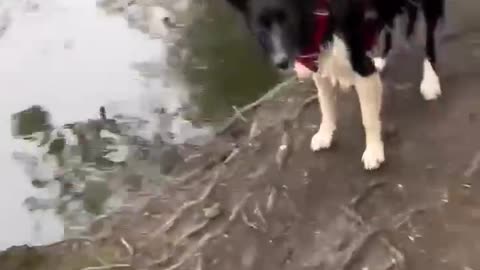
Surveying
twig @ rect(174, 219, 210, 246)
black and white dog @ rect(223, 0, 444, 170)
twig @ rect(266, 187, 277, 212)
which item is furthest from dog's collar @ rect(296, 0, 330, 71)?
twig @ rect(174, 219, 210, 246)

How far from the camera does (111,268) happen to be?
1.91m

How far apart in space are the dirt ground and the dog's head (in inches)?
17.2

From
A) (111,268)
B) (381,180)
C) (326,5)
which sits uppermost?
(326,5)

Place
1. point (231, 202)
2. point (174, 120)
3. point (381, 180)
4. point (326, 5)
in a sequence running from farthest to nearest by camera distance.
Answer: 1. point (174, 120)
2. point (231, 202)
3. point (381, 180)
4. point (326, 5)

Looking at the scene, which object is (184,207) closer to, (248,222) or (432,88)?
(248,222)

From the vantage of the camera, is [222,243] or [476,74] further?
[476,74]

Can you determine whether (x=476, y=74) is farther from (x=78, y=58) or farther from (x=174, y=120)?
(x=78, y=58)

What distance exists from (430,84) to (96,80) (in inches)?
43.4

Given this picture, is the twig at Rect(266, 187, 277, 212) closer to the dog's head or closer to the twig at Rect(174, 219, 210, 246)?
the twig at Rect(174, 219, 210, 246)

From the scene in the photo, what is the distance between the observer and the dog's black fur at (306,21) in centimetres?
147

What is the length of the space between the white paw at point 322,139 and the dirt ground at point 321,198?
21 millimetres

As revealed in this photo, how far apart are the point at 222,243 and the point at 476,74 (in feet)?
2.65

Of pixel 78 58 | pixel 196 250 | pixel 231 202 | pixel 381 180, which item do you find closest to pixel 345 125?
pixel 381 180

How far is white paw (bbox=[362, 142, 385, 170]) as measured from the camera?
185 cm
